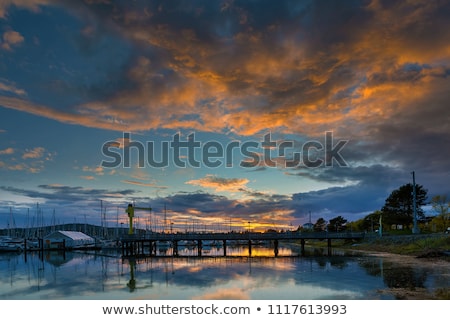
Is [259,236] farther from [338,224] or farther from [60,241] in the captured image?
[338,224]

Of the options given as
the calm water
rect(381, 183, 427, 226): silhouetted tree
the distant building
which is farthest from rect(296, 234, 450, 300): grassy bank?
the distant building

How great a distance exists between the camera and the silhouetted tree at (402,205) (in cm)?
10725

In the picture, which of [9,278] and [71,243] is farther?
[71,243]

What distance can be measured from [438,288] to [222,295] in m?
15.8

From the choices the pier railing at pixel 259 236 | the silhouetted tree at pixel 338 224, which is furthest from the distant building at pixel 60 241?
the silhouetted tree at pixel 338 224

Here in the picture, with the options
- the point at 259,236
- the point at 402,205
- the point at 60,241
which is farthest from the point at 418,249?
the point at 60,241

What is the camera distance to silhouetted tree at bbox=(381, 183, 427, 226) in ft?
352

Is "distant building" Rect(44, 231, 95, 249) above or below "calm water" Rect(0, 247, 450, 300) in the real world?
below

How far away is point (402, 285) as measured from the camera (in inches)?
1196

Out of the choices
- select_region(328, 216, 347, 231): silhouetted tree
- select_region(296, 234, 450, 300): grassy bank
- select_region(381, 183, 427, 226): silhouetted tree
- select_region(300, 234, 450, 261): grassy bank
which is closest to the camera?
select_region(296, 234, 450, 300): grassy bank

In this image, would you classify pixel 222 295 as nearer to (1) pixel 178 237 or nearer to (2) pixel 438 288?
(2) pixel 438 288

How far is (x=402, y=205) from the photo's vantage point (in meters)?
111

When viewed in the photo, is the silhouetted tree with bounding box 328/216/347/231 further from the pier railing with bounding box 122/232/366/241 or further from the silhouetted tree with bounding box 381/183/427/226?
the pier railing with bounding box 122/232/366/241
